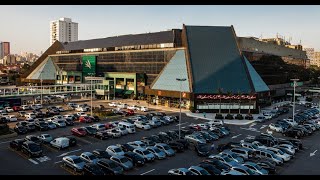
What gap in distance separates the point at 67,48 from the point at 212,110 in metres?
88.0

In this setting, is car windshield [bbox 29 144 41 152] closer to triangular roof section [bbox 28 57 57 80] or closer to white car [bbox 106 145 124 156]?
white car [bbox 106 145 124 156]

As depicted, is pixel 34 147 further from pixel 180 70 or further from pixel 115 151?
pixel 180 70

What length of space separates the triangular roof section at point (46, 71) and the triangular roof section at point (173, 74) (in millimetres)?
66233

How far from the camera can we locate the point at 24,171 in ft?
98.3

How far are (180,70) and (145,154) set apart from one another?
4965cm

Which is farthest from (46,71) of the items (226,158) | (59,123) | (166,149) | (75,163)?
(226,158)

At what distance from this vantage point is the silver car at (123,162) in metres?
31.6

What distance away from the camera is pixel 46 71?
133 metres

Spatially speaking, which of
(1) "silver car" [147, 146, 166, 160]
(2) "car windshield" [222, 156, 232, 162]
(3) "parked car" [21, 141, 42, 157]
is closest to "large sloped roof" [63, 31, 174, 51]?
(1) "silver car" [147, 146, 166, 160]

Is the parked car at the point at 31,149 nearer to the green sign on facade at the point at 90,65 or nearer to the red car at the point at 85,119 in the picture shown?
the red car at the point at 85,119

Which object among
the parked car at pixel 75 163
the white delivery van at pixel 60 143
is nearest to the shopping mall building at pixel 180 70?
the white delivery van at pixel 60 143

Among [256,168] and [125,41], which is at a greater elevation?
[125,41]

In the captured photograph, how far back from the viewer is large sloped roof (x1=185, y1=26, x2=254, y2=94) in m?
76.1

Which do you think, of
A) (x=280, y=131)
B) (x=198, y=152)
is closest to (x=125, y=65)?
(x=280, y=131)
